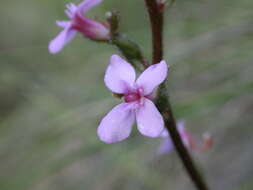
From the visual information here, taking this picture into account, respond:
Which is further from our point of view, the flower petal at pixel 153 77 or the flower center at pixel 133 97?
the flower center at pixel 133 97

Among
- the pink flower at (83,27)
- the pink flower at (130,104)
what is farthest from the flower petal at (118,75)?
the pink flower at (83,27)

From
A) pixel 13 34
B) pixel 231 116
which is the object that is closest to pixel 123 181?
pixel 231 116

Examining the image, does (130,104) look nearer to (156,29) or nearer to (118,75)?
(118,75)

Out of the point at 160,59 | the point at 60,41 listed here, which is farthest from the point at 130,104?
the point at 60,41

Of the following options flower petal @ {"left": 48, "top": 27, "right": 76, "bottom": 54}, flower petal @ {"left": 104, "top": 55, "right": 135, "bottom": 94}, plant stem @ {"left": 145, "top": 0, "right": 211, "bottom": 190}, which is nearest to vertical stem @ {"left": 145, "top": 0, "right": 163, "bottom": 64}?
plant stem @ {"left": 145, "top": 0, "right": 211, "bottom": 190}

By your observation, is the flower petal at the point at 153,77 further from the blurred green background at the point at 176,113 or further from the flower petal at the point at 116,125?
the blurred green background at the point at 176,113

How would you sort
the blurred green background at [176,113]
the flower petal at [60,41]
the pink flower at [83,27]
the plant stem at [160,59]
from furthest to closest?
the blurred green background at [176,113] < the pink flower at [83,27] < the flower petal at [60,41] < the plant stem at [160,59]
